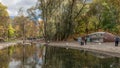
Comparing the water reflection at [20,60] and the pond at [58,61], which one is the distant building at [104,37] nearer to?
the water reflection at [20,60]

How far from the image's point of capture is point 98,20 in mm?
107125

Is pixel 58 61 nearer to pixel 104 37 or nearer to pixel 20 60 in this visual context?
pixel 20 60

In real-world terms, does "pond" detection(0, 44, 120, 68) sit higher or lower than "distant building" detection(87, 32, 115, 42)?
lower

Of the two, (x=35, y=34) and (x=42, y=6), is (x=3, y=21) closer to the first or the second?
(x=42, y=6)

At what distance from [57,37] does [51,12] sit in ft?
31.1

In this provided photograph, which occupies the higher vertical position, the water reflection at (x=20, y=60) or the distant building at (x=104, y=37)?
the distant building at (x=104, y=37)

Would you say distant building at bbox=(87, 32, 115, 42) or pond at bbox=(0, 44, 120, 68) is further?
distant building at bbox=(87, 32, 115, 42)

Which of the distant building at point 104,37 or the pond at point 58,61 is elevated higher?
the distant building at point 104,37

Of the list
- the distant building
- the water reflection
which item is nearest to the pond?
the water reflection

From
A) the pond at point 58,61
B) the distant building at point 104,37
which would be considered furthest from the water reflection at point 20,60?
the distant building at point 104,37

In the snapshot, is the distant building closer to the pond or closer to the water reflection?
the water reflection

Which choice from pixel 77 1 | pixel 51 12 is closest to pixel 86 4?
pixel 77 1

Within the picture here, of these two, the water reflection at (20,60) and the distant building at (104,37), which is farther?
the distant building at (104,37)

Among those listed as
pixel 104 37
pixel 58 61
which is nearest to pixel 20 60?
pixel 58 61
